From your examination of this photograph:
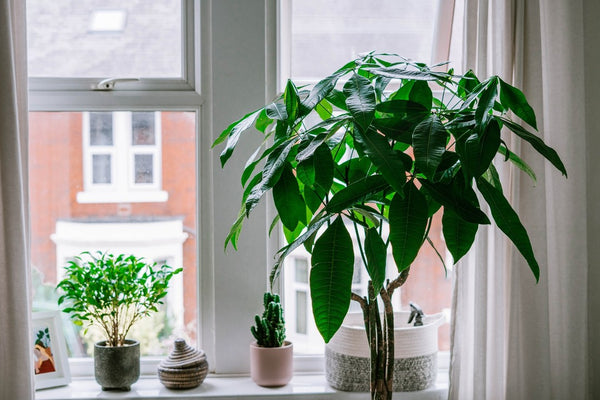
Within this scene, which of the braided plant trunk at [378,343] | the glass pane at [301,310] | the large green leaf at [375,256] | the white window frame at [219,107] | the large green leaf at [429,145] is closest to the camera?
the large green leaf at [429,145]

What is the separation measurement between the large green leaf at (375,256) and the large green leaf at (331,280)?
0.28 feet

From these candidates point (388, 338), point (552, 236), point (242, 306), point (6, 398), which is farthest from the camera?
point (242, 306)

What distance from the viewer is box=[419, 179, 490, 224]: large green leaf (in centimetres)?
108

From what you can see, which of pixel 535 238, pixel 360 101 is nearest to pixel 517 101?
pixel 360 101

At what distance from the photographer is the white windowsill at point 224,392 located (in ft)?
6.23

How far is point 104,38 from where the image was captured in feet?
6.78

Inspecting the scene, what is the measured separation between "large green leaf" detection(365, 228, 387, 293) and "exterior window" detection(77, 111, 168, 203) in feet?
3.66

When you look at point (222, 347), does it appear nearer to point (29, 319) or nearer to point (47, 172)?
point (29, 319)

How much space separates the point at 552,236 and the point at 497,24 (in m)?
0.64

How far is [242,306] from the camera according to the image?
2.05 meters

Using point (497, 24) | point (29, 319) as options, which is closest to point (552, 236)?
point (497, 24)

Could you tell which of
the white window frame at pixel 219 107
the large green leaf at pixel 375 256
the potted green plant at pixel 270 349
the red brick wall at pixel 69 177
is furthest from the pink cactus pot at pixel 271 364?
the large green leaf at pixel 375 256

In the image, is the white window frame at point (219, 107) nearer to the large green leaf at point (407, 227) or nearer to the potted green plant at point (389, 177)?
the potted green plant at point (389, 177)

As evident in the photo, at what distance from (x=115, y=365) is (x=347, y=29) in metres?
1.29
